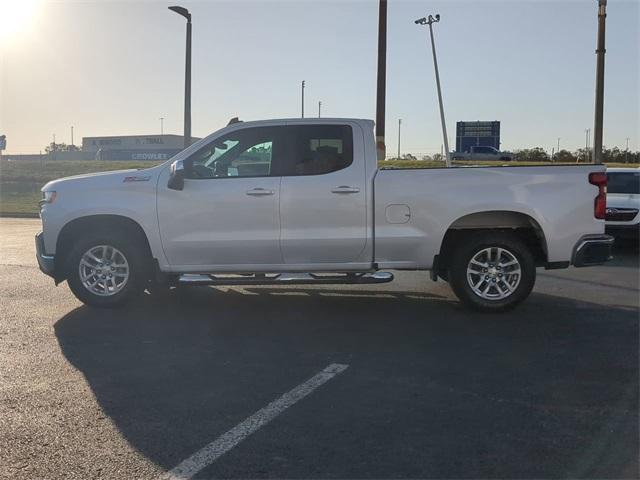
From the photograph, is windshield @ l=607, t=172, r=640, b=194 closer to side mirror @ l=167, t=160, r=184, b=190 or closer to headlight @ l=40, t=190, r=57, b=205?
side mirror @ l=167, t=160, r=184, b=190

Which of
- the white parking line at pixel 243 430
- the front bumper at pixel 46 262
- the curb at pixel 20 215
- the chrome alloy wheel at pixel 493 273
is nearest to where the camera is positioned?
the white parking line at pixel 243 430

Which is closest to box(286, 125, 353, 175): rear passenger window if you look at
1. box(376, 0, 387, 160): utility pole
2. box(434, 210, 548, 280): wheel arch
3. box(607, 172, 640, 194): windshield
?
box(434, 210, 548, 280): wheel arch

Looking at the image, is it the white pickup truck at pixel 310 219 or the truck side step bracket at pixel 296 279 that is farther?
the truck side step bracket at pixel 296 279

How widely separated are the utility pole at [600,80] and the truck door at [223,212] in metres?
16.6

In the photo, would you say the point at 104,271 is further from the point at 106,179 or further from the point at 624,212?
the point at 624,212

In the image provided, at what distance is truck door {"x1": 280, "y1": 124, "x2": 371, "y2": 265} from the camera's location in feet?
23.5

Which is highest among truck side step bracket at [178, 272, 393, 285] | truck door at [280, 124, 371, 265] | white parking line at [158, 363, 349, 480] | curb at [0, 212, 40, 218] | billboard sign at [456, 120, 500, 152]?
billboard sign at [456, 120, 500, 152]

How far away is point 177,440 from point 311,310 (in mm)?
3733

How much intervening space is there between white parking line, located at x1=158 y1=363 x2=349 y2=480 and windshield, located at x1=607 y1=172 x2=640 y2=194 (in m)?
9.72

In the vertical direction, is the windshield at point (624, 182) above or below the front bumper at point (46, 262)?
above

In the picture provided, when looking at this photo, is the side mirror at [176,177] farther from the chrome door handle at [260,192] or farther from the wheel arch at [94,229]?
the chrome door handle at [260,192]

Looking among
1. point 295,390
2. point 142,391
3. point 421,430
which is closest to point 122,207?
point 142,391

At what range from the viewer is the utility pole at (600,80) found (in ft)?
65.8

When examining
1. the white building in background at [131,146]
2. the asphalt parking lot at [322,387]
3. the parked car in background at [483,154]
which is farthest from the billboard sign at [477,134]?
the asphalt parking lot at [322,387]
